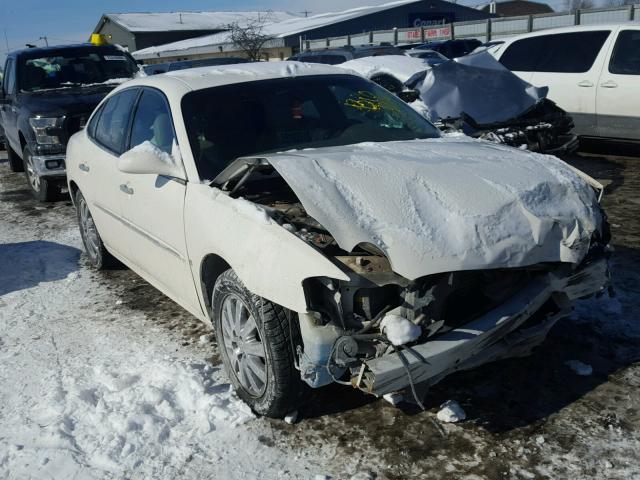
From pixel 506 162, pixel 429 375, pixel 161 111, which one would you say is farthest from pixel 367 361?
pixel 161 111

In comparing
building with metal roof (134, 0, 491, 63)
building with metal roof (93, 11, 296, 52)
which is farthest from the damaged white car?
building with metal roof (93, 11, 296, 52)

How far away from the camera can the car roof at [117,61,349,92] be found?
14.0 feet

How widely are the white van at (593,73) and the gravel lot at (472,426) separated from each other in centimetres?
465

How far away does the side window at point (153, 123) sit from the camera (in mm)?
4105

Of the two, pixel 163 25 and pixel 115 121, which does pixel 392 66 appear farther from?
pixel 163 25

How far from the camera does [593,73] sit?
28.8ft

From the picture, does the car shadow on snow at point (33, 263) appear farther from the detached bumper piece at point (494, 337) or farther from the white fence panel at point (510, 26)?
the white fence panel at point (510, 26)

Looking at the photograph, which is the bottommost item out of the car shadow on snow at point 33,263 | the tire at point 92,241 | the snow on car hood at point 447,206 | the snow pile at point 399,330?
the car shadow on snow at point 33,263

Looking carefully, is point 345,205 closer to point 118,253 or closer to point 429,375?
point 429,375

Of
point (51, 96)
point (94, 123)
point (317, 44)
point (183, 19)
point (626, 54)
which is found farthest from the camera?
point (183, 19)

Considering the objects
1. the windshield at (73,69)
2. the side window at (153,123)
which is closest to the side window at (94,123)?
the side window at (153,123)

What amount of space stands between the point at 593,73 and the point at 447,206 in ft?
22.2

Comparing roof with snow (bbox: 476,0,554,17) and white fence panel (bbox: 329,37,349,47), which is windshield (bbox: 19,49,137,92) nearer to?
white fence panel (bbox: 329,37,349,47)

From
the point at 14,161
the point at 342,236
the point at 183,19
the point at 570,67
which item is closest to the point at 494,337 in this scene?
the point at 342,236
